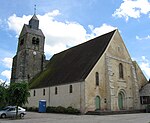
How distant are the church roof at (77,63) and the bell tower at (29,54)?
17.7 ft

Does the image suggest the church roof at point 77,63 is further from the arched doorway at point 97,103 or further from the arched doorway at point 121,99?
the arched doorway at point 121,99

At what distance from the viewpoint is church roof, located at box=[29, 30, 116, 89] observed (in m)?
31.4

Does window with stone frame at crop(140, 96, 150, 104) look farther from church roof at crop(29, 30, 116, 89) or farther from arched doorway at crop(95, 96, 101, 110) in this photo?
church roof at crop(29, 30, 116, 89)

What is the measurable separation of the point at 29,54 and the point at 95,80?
2274 cm

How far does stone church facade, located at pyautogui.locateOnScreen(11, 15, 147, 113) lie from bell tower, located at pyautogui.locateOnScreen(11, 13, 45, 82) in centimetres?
297

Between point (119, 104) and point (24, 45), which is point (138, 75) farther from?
point (24, 45)

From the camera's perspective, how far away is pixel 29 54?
159 ft

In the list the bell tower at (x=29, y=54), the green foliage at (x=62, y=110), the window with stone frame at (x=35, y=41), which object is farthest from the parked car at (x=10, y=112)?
the window with stone frame at (x=35, y=41)

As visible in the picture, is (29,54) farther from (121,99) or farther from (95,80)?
(121,99)

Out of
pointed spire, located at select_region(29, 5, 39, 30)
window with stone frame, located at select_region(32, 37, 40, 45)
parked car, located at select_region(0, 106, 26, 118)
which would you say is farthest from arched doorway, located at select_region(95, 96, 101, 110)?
pointed spire, located at select_region(29, 5, 39, 30)

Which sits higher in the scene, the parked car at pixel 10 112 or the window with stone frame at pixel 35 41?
the window with stone frame at pixel 35 41

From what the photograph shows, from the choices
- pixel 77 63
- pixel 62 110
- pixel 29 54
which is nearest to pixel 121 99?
pixel 77 63

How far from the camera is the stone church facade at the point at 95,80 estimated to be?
2984 cm

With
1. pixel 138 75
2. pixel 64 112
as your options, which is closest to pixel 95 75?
pixel 64 112
